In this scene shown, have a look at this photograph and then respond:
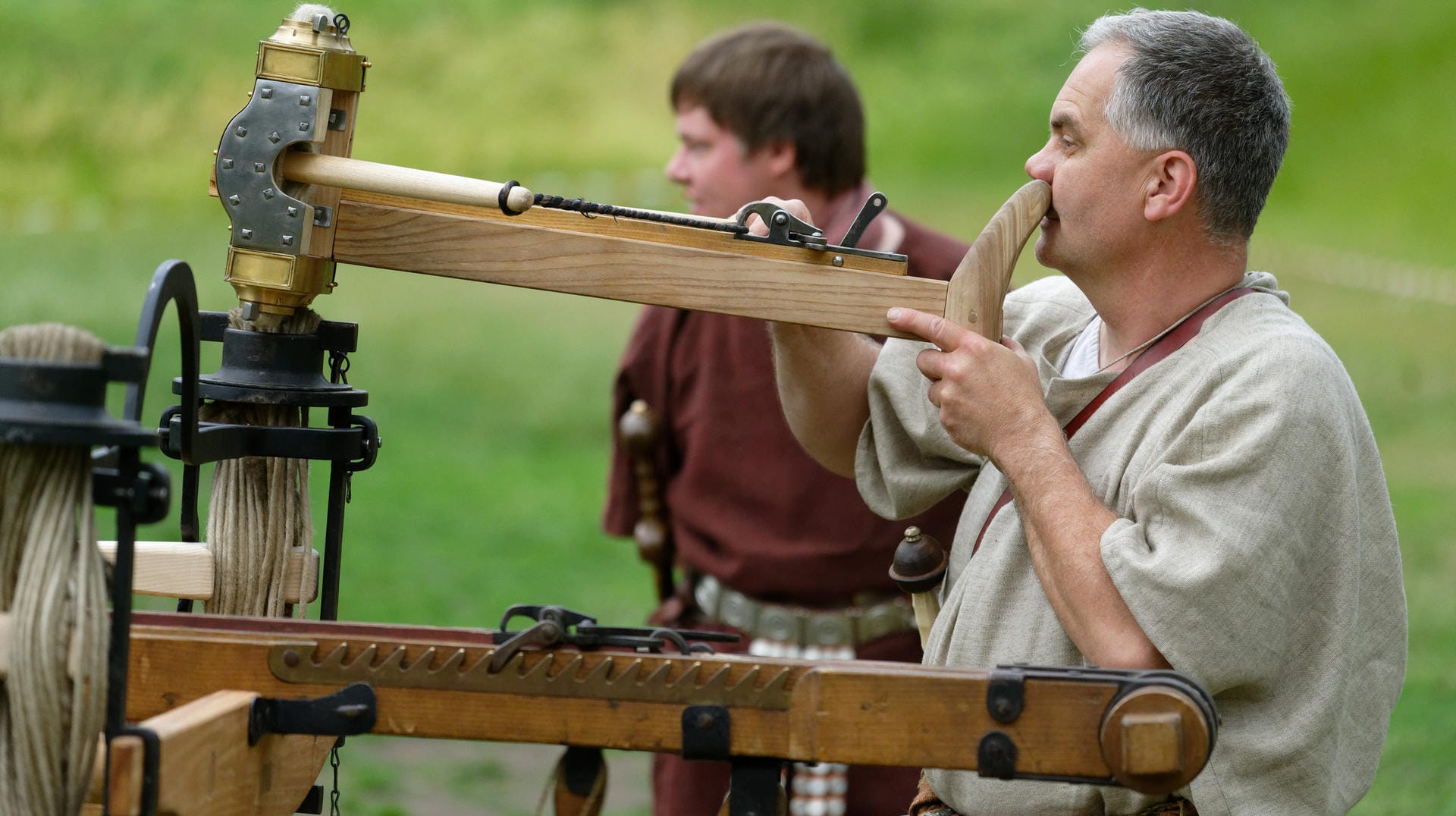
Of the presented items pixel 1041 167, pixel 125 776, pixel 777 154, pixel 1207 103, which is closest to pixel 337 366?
pixel 125 776

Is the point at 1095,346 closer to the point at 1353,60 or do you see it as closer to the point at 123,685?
the point at 123,685

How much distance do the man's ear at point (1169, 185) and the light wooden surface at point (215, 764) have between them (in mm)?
1253

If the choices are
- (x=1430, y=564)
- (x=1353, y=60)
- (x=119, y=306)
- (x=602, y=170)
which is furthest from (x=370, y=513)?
(x=1353, y=60)

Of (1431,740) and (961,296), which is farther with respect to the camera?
(1431,740)

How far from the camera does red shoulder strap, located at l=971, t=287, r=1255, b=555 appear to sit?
218cm

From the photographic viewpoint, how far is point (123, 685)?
1598mm

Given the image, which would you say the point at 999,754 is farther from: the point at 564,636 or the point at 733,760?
the point at 564,636

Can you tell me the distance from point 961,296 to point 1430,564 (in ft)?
19.8

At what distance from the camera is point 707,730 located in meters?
1.71

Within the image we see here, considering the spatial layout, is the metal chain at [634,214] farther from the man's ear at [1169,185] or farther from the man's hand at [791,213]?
the man's ear at [1169,185]

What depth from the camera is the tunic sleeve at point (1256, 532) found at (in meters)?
1.92

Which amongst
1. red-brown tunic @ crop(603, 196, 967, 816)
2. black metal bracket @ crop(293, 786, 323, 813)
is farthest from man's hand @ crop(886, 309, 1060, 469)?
red-brown tunic @ crop(603, 196, 967, 816)

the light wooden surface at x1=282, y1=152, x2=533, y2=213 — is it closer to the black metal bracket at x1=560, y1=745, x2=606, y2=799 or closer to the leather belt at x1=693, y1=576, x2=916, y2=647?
the black metal bracket at x1=560, y1=745, x2=606, y2=799

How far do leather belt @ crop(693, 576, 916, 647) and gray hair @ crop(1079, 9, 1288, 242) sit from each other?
1581 mm
